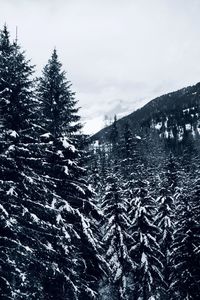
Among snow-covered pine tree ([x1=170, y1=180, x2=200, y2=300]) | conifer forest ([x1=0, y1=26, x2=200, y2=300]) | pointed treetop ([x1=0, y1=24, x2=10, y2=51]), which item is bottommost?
snow-covered pine tree ([x1=170, y1=180, x2=200, y2=300])

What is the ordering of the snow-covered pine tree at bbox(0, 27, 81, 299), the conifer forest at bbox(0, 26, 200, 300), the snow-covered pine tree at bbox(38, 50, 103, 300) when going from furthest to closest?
the snow-covered pine tree at bbox(38, 50, 103, 300) < the conifer forest at bbox(0, 26, 200, 300) < the snow-covered pine tree at bbox(0, 27, 81, 299)

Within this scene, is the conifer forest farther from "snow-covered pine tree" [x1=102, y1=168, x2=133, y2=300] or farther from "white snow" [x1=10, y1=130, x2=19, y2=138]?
"snow-covered pine tree" [x1=102, y1=168, x2=133, y2=300]

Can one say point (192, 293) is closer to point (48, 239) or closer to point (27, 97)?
point (48, 239)

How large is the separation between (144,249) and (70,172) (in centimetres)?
1533

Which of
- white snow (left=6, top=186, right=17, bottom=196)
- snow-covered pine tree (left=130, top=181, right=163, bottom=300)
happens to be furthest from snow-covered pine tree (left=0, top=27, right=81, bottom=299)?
snow-covered pine tree (left=130, top=181, right=163, bottom=300)

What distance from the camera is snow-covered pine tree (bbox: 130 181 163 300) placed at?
96.9ft

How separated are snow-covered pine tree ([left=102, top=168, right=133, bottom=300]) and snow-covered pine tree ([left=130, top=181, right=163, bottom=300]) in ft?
2.81

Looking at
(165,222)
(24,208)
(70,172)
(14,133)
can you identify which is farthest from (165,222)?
(14,133)

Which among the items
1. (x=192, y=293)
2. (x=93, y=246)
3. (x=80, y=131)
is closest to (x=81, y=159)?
(x=80, y=131)

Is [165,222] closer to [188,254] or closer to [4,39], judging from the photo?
[188,254]

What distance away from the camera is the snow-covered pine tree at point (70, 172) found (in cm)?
1738

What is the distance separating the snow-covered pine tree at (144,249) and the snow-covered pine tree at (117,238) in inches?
33.7

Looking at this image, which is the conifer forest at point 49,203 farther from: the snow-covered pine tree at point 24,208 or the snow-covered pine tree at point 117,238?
the snow-covered pine tree at point 117,238

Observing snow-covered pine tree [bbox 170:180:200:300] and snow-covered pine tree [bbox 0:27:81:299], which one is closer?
snow-covered pine tree [bbox 0:27:81:299]
